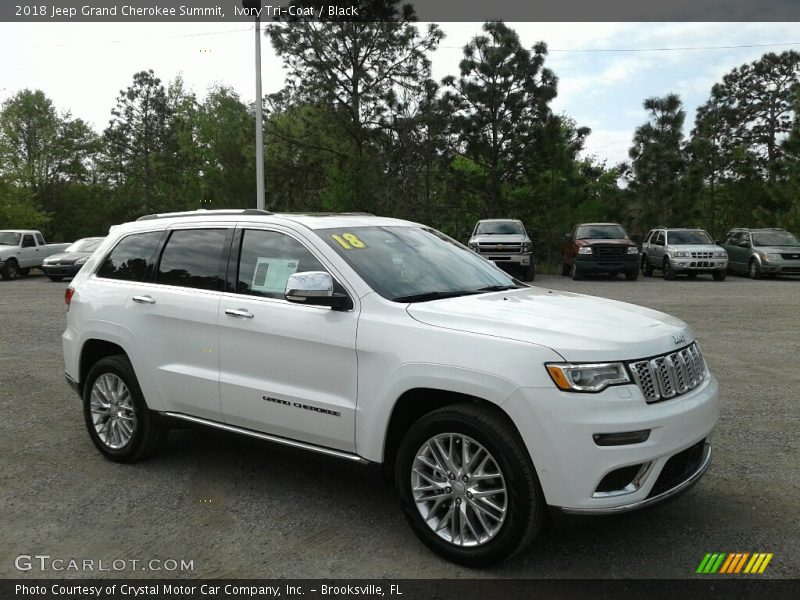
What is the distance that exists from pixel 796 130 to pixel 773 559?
37.9m

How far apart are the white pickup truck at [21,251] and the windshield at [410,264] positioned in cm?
2706

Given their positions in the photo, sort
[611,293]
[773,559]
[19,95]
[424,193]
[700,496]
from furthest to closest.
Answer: [19,95] → [424,193] → [611,293] → [700,496] → [773,559]

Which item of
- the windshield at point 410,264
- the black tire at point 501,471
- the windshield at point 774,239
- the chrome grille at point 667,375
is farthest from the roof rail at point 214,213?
the windshield at point 774,239

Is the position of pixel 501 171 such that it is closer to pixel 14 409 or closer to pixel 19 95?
pixel 14 409

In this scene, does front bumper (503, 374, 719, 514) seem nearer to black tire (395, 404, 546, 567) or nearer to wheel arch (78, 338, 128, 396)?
black tire (395, 404, 546, 567)

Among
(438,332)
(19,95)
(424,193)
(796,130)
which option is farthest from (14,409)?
(19,95)

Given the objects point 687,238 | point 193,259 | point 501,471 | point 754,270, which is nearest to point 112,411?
point 193,259

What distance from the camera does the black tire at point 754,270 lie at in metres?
24.9

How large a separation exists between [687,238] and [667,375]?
76.4ft

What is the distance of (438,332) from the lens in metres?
3.73

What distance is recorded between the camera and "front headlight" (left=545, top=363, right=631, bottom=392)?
337 centimetres

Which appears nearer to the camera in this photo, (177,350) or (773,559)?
(773,559)

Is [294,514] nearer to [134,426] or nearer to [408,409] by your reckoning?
[408,409]

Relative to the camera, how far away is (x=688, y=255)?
24.0 metres
